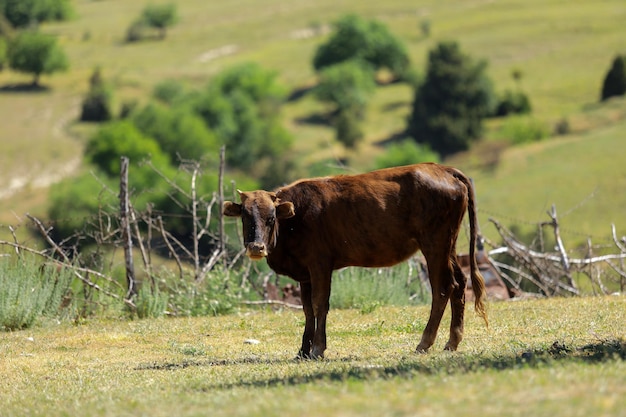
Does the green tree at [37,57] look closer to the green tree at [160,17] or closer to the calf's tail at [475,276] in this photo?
the green tree at [160,17]

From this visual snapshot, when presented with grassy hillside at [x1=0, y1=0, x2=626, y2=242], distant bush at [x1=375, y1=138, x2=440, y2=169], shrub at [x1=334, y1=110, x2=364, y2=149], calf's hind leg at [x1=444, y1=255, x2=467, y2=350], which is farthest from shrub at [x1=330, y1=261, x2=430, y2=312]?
shrub at [x1=334, y1=110, x2=364, y2=149]

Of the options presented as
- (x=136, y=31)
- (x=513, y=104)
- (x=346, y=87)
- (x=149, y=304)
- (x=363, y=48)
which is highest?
(x=149, y=304)

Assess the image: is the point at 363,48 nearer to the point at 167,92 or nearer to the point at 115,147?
the point at 167,92

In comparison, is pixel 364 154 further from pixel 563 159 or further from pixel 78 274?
pixel 78 274

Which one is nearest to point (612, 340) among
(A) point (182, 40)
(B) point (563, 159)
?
Result: (B) point (563, 159)

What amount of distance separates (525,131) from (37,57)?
202ft

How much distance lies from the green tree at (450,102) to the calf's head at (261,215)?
3739 inches

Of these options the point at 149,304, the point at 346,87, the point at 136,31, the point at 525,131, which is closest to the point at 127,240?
the point at 149,304

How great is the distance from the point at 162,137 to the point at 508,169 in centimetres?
5041

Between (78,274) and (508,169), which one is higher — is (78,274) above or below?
above

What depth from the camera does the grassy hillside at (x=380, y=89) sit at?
79.4 m

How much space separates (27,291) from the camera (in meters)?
18.1

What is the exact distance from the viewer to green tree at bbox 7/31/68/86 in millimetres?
138500

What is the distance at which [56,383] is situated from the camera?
12.9 metres
